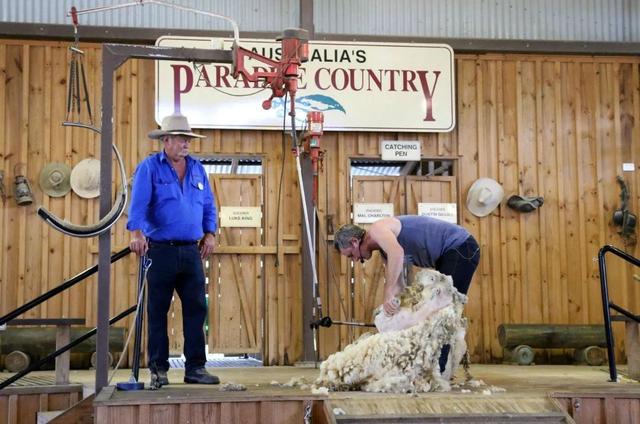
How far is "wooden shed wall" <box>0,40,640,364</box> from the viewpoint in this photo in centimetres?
930

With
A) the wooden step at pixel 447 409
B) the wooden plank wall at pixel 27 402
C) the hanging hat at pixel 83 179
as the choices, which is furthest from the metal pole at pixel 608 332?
the hanging hat at pixel 83 179

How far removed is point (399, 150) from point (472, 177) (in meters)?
0.93

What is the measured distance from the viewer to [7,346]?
8773 millimetres

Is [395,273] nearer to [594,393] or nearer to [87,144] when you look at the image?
[594,393]

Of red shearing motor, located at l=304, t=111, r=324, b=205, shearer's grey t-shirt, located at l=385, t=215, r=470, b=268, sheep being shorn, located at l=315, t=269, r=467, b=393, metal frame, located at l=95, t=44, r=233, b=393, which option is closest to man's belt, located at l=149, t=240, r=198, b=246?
metal frame, located at l=95, t=44, r=233, b=393

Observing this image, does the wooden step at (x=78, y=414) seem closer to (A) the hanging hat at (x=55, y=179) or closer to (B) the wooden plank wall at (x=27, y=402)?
(B) the wooden plank wall at (x=27, y=402)

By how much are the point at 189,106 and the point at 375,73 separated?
2153mm

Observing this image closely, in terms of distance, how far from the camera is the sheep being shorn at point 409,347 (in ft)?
18.5

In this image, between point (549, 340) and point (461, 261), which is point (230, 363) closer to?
point (549, 340)

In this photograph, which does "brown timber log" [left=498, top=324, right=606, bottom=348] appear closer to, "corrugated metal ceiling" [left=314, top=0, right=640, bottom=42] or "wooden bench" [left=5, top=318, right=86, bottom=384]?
"corrugated metal ceiling" [left=314, top=0, right=640, bottom=42]

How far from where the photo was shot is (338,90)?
31.7 feet

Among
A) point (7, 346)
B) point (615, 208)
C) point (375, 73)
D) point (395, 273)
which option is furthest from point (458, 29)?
point (7, 346)

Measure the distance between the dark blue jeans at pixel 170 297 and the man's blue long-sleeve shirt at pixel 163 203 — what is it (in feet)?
0.36

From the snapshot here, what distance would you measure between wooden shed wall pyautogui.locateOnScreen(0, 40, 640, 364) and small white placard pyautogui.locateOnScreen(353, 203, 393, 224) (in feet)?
0.43
